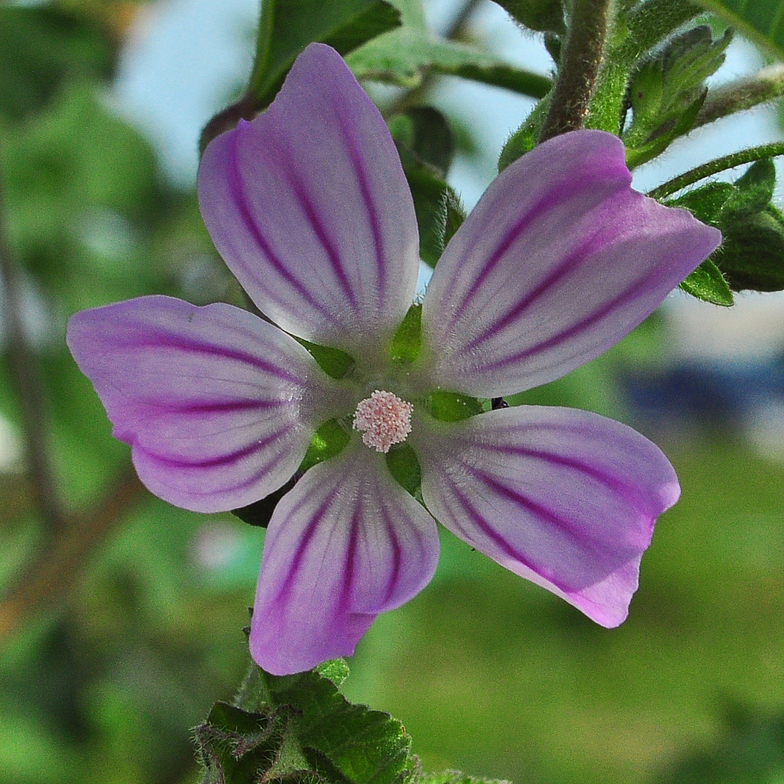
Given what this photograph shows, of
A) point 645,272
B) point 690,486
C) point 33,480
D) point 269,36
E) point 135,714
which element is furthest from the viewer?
point 690,486

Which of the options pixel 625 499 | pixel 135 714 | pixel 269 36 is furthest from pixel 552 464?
pixel 135 714

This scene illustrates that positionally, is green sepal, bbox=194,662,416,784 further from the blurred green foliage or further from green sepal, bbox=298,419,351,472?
the blurred green foliage

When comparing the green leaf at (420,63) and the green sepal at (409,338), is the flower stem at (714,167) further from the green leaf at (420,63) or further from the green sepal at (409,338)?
the green leaf at (420,63)

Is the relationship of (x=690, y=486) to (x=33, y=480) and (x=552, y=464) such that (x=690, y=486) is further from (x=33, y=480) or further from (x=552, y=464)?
(x=552, y=464)

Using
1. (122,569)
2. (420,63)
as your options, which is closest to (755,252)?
(420,63)

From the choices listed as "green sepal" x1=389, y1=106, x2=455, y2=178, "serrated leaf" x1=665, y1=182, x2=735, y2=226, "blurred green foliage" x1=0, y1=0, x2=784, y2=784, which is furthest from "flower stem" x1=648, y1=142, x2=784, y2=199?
"blurred green foliage" x1=0, y1=0, x2=784, y2=784

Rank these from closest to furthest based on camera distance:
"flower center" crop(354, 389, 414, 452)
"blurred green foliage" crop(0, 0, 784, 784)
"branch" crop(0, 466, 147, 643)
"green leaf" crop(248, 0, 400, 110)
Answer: "flower center" crop(354, 389, 414, 452), "green leaf" crop(248, 0, 400, 110), "branch" crop(0, 466, 147, 643), "blurred green foliage" crop(0, 0, 784, 784)
